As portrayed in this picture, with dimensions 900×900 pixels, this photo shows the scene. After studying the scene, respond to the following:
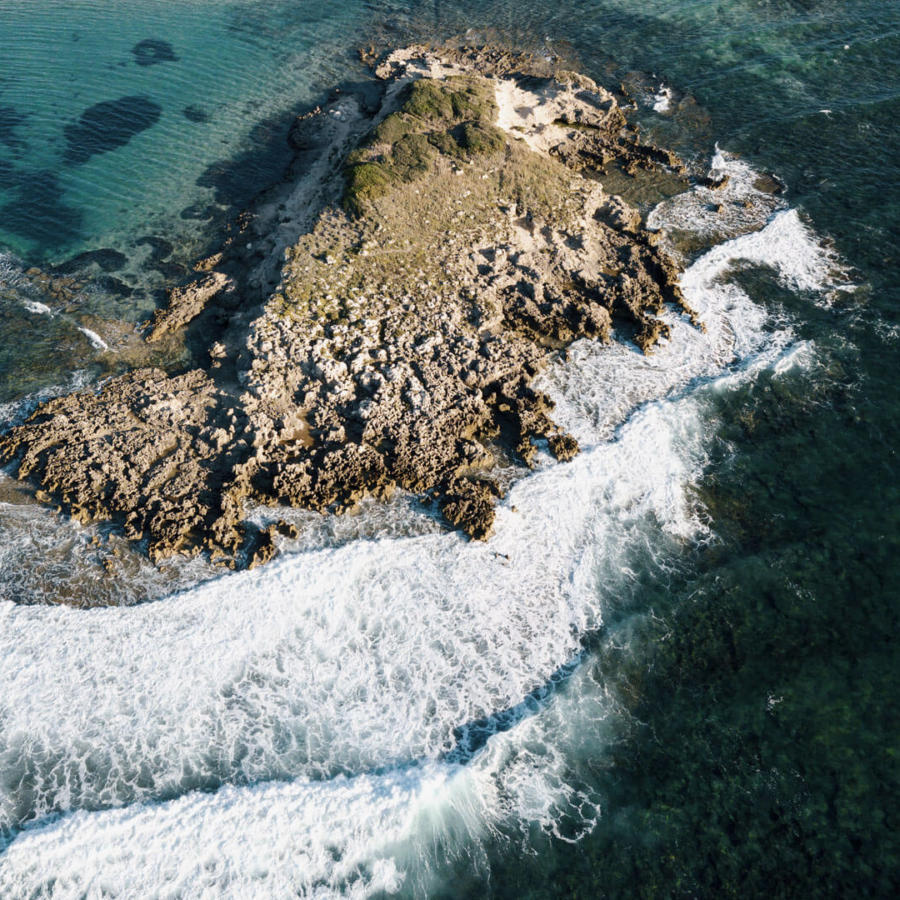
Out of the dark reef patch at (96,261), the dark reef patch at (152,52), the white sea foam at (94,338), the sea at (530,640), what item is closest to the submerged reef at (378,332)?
the sea at (530,640)

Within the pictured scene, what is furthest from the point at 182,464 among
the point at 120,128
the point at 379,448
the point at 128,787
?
the point at 120,128

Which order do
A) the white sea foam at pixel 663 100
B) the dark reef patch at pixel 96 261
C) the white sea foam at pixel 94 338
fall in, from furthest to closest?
the white sea foam at pixel 663 100 < the dark reef patch at pixel 96 261 < the white sea foam at pixel 94 338

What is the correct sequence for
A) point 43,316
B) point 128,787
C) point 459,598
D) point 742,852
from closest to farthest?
point 742,852
point 128,787
point 459,598
point 43,316

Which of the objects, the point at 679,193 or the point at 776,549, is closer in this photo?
the point at 776,549

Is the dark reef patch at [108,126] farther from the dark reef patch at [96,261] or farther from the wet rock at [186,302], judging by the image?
the wet rock at [186,302]

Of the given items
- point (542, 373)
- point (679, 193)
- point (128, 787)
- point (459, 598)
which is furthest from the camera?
point (679, 193)

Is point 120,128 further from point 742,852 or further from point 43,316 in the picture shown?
point 742,852

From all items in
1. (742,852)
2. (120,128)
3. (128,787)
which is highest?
(120,128)
